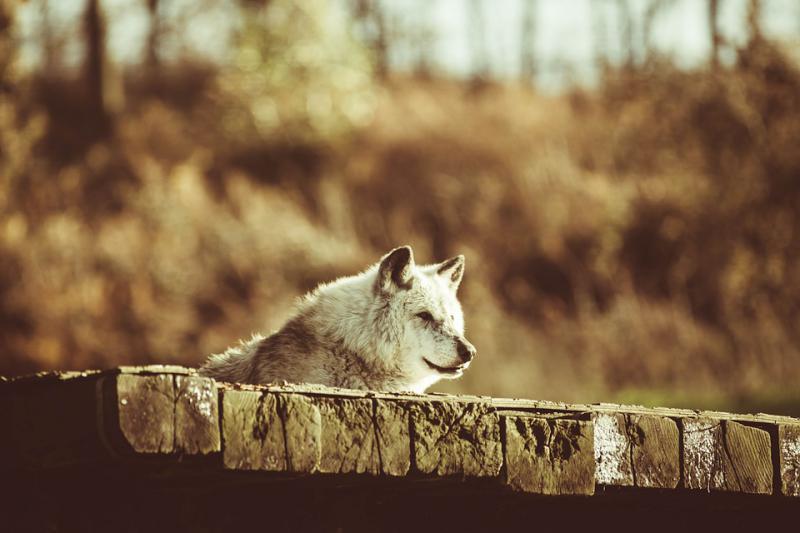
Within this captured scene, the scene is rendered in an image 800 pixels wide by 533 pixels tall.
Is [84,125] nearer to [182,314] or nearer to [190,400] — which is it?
[182,314]

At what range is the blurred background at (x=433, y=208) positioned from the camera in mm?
17562

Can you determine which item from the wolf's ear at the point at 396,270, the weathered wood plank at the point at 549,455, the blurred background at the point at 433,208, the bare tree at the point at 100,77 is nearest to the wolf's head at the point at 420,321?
the wolf's ear at the point at 396,270

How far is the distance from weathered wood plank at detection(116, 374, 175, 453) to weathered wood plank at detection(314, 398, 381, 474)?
0.51m

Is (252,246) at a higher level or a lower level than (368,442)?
higher

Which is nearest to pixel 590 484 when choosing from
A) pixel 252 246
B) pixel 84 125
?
pixel 252 246

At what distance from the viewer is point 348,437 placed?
323cm

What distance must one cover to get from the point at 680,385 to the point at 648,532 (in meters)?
12.5

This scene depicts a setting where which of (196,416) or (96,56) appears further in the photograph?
(96,56)

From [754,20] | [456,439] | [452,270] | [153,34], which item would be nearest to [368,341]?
[452,270]

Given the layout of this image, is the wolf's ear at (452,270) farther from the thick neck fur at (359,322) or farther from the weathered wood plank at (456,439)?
the weathered wood plank at (456,439)

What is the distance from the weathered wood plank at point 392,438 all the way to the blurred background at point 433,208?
12049mm

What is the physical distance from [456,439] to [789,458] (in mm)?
1405

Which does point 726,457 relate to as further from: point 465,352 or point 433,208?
point 433,208

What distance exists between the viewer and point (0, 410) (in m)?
3.19
